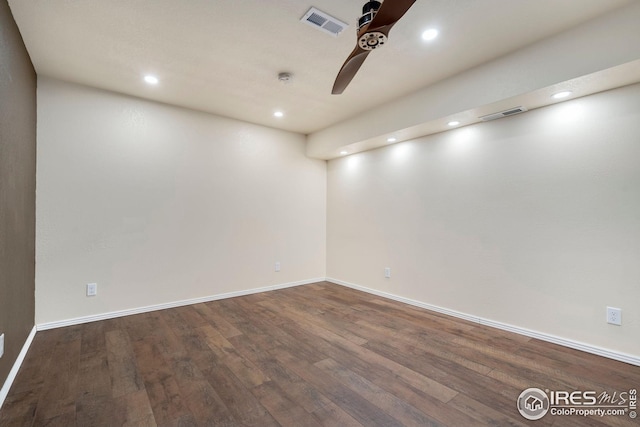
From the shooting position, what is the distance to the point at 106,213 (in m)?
3.22

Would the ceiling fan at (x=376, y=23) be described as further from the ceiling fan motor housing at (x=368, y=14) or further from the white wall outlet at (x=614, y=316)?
the white wall outlet at (x=614, y=316)

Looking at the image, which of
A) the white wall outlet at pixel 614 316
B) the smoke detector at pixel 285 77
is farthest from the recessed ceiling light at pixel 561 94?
the smoke detector at pixel 285 77

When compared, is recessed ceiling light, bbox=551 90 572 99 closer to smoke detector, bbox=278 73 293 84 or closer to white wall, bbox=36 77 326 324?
smoke detector, bbox=278 73 293 84

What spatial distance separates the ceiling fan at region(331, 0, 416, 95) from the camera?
1.28 m

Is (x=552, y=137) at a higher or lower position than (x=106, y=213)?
higher

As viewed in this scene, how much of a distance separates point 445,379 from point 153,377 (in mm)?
2058

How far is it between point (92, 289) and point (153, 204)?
1.10 m

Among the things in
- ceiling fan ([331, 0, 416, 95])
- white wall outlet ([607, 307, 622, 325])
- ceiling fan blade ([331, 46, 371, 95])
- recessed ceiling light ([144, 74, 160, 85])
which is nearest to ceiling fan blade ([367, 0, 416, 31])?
ceiling fan ([331, 0, 416, 95])

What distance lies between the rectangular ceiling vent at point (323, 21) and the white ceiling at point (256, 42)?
0.04 meters

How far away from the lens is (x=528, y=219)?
2793mm

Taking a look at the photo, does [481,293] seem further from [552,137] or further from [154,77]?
[154,77]

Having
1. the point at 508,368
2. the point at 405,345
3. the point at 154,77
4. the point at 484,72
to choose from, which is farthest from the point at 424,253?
the point at 154,77

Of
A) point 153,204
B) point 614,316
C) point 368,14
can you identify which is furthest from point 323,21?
point 614,316

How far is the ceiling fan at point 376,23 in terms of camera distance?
1281 millimetres
